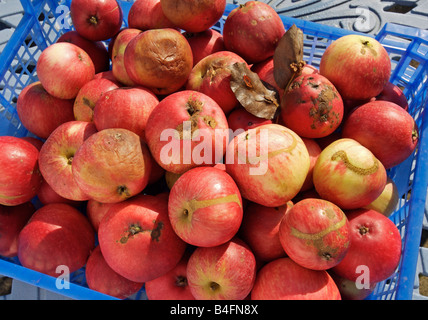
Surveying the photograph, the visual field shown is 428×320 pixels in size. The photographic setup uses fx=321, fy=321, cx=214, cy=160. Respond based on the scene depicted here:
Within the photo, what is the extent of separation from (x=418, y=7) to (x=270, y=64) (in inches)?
67.9

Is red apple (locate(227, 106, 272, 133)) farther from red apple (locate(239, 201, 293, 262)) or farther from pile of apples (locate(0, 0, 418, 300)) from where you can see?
red apple (locate(239, 201, 293, 262))

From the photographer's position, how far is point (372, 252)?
48.4 inches

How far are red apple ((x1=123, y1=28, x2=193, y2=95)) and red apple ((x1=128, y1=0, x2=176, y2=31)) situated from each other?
1.14 feet

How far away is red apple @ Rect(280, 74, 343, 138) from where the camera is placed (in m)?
1.36

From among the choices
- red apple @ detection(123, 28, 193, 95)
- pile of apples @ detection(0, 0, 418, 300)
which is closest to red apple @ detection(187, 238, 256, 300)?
pile of apples @ detection(0, 0, 418, 300)

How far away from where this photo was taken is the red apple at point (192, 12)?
5.17ft

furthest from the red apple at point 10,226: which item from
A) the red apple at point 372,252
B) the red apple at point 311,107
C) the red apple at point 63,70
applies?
the red apple at point 372,252

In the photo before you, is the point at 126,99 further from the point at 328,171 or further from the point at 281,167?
the point at 328,171

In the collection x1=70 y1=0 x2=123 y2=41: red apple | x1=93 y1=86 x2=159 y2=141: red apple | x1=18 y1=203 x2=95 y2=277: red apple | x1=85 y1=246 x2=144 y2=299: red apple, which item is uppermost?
x1=70 y1=0 x2=123 y2=41: red apple

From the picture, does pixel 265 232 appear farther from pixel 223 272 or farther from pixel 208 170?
pixel 208 170

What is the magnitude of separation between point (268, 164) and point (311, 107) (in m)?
0.37

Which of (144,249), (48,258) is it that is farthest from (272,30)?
(48,258)

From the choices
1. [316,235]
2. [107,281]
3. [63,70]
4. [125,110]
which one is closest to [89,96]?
[63,70]

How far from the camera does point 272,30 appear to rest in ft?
5.35
